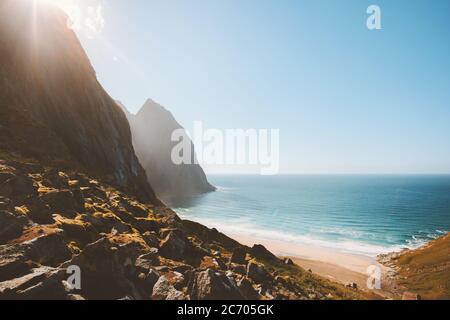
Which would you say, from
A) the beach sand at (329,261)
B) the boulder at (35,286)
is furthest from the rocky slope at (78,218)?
the beach sand at (329,261)

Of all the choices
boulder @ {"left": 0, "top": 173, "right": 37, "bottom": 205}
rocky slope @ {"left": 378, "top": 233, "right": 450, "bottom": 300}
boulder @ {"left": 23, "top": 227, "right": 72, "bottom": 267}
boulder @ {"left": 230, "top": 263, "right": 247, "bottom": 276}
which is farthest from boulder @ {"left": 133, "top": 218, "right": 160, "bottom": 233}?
rocky slope @ {"left": 378, "top": 233, "right": 450, "bottom": 300}

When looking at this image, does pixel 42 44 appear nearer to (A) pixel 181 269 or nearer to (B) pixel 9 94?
(B) pixel 9 94

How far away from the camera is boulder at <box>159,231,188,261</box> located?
78.3 feet

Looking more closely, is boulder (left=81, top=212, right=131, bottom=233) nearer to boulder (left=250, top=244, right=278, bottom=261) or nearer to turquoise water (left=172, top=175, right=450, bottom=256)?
boulder (left=250, top=244, right=278, bottom=261)

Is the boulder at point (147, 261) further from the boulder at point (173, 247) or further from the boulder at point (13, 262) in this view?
the boulder at point (13, 262)

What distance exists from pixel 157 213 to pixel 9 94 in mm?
30747

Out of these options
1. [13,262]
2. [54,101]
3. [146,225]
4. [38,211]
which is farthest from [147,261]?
[54,101]

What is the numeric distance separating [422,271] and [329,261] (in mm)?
15834

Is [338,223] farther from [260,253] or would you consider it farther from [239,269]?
[239,269]

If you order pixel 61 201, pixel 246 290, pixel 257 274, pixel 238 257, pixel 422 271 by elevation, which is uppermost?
pixel 61 201

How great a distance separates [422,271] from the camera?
45750 mm

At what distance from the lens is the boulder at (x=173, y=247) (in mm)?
23859
